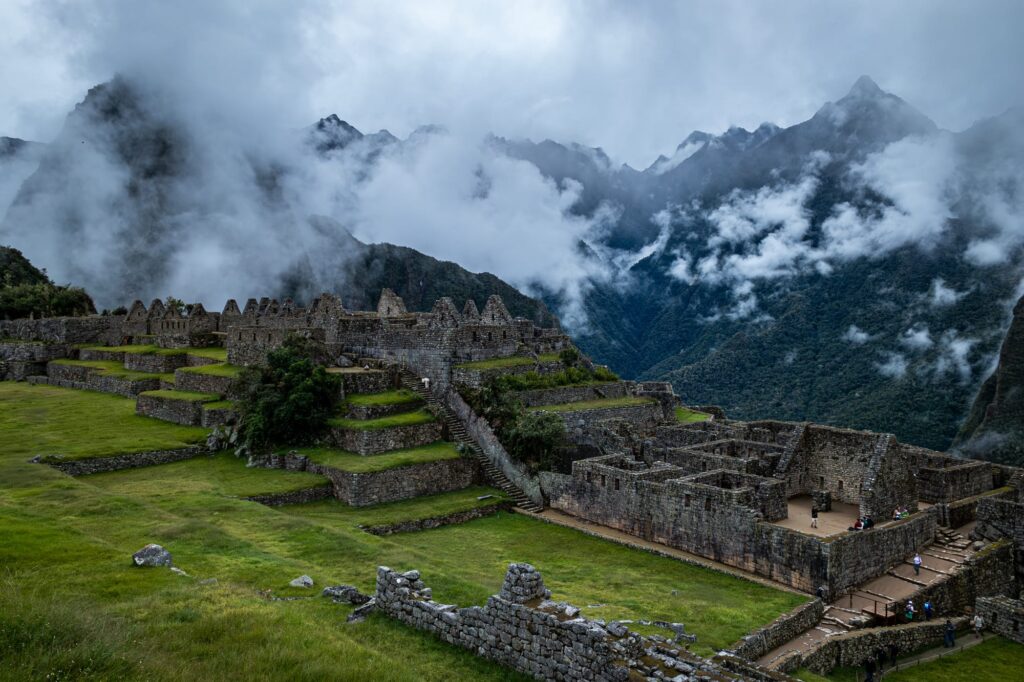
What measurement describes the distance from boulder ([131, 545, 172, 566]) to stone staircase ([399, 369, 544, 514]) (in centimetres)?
1350

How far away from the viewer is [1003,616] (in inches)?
→ 671

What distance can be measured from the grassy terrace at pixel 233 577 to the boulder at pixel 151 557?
219 millimetres

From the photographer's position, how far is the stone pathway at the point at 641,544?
1769 centimetres

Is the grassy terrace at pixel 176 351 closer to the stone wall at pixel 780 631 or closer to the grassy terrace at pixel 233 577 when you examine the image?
the grassy terrace at pixel 233 577

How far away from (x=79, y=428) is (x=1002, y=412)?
4672 cm

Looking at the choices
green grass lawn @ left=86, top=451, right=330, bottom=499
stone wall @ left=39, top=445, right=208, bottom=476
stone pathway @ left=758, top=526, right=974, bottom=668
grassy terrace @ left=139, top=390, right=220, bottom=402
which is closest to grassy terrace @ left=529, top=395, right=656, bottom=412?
green grass lawn @ left=86, top=451, right=330, bottom=499

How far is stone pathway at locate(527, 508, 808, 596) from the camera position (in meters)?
17.7

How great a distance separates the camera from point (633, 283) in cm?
7981

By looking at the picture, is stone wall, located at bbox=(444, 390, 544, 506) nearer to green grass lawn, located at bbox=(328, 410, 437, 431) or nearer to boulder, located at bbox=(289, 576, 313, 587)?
green grass lawn, located at bbox=(328, 410, 437, 431)

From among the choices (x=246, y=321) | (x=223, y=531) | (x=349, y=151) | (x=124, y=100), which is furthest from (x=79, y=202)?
(x=223, y=531)

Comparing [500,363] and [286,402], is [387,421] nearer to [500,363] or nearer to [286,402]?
[286,402]

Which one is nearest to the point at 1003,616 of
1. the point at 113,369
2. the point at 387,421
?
the point at 387,421

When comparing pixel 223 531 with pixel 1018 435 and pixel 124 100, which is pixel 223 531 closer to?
pixel 1018 435

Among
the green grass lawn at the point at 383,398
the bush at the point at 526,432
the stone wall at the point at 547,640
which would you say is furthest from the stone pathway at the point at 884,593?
the green grass lawn at the point at 383,398
